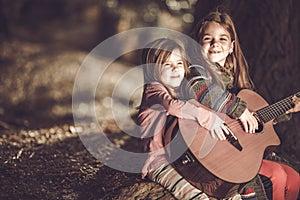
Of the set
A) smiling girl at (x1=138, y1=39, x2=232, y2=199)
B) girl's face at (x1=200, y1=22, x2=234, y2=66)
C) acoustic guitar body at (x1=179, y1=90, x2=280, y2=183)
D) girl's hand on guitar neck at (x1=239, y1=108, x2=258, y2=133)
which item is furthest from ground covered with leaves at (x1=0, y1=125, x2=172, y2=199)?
girl's face at (x1=200, y1=22, x2=234, y2=66)

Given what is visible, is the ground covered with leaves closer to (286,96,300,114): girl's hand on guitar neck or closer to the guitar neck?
the guitar neck

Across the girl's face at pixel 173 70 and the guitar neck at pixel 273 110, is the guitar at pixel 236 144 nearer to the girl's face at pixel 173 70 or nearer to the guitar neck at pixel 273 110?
the guitar neck at pixel 273 110

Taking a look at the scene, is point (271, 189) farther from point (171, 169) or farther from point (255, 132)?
point (171, 169)

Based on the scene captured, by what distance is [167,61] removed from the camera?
9.16 feet

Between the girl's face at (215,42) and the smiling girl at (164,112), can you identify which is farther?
the girl's face at (215,42)

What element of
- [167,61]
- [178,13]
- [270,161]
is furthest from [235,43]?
[178,13]

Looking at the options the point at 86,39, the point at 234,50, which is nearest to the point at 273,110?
the point at 234,50

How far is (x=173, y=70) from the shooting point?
2.80m

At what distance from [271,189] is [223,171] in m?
0.37

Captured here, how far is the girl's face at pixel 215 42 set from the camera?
288 cm

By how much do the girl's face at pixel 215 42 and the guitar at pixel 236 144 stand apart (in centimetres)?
26

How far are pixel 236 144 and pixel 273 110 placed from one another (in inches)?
12.2

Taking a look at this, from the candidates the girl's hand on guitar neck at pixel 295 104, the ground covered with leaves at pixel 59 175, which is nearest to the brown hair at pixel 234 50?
the girl's hand on guitar neck at pixel 295 104

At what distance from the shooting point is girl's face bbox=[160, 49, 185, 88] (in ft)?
9.17
